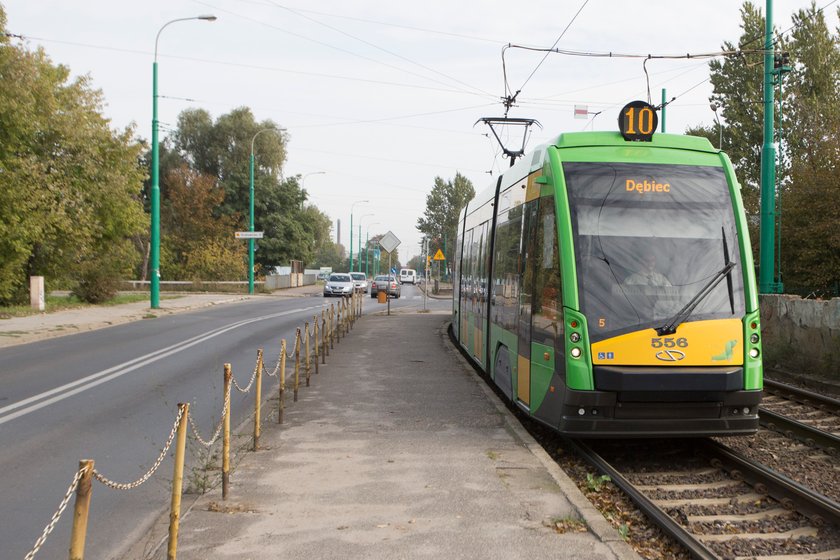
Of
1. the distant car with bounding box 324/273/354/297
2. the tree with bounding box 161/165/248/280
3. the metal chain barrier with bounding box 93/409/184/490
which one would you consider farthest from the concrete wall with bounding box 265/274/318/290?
the metal chain barrier with bounding box 93/409/184/490

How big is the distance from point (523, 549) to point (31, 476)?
4.39 metres

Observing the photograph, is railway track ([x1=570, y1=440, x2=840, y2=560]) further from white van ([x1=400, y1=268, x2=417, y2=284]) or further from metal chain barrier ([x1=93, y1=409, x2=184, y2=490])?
white van ([x1=400, y1=268, x2=417, y2=284])

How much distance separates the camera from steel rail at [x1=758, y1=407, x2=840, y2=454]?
8205mm

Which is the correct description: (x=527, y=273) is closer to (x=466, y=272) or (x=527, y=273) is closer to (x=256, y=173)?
(x=466, y=272)

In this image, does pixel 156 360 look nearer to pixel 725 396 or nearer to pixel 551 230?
pixel 551 230

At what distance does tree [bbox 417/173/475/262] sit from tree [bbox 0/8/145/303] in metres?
81.5

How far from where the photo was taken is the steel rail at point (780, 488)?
19.0 feet

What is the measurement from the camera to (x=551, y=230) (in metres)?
7.89

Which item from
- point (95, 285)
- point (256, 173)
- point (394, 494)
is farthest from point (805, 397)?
point (256, 173)

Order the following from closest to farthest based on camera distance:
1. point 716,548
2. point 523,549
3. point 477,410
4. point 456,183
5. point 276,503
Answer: point 523,549, point 716,548, point 276,503, point 477,410, point 456,183

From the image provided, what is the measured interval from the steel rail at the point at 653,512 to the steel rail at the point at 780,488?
1.02m

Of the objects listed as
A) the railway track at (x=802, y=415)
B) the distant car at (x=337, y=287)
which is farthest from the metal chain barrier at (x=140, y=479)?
the distant car at (x=337, y=287)

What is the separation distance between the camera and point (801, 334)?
13.9 metres

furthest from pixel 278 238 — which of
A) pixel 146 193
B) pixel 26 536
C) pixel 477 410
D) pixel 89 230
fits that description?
pixel 26 536
